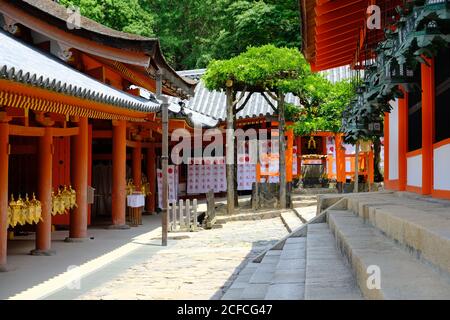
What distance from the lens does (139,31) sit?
101 ft

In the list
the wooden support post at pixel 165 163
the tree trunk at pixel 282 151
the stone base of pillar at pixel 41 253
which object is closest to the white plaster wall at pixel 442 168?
the wooden support post at pixel 165 163

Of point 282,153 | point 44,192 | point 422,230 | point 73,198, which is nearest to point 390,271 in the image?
point 422,230

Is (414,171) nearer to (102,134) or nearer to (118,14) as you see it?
(102,134)

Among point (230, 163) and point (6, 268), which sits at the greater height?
point (230, 163)

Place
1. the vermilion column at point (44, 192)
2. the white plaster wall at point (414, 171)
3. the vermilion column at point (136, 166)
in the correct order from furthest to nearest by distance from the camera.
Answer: the vermilion column at point (136, 166)
the vermilion column at point (44, 192)
the white plaster wall at point (414, 171)

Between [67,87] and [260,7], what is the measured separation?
23687 millimetres

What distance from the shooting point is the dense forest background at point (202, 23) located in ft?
99.7

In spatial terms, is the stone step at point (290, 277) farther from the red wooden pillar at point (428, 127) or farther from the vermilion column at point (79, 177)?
the vermilion column at point (79, 177)

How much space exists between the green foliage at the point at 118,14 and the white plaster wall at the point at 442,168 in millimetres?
25108

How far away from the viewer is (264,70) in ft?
57.6

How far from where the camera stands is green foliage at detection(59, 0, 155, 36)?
96.4 ft

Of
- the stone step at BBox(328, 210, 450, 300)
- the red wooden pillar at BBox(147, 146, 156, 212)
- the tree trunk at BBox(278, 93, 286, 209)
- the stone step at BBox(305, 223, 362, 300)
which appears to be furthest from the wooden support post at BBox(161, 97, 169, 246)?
the red wooden pillar at BBox(147, 146, 156, 212)

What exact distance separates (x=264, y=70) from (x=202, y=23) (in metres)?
19.3

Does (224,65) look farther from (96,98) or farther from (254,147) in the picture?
(96,98)
